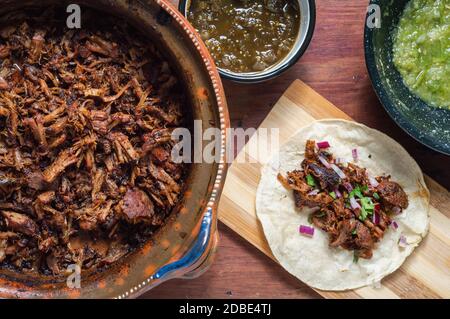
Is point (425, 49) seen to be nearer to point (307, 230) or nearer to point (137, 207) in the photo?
point (307, 230)

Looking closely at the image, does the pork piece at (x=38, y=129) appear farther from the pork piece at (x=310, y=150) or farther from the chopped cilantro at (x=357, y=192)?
the chopped cilantro at (x=357, y=192)

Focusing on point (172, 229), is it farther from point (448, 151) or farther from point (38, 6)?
point (448, 151)

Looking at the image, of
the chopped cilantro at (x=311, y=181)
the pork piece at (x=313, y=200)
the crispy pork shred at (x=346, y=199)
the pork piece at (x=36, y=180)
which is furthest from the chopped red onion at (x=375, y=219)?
the pork piece at (x=36, y=180)

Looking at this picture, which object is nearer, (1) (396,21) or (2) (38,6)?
(2) (38,6)

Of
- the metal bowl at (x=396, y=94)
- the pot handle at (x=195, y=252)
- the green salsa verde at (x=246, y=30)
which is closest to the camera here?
the pot handle at (x=195, y=252)

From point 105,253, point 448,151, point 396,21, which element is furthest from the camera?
point 396,21

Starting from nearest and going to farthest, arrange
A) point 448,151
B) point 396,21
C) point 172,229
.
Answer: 1. point 172,229
2. point 448,151
3. point 396,21

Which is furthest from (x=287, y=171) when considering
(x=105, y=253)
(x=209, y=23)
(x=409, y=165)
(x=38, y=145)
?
(x=38, y=145)
